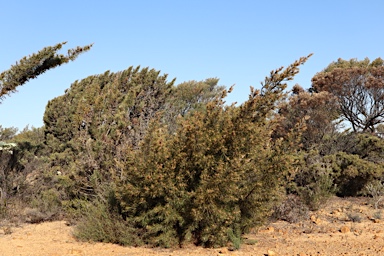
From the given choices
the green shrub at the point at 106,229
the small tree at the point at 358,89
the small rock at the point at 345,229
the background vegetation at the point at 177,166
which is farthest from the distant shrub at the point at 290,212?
the small tree at the point at 358,89

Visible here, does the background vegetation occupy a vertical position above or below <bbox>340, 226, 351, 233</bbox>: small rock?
above

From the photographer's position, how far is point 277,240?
29.8ft

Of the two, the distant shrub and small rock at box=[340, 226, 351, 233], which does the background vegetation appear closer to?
the distant shrub

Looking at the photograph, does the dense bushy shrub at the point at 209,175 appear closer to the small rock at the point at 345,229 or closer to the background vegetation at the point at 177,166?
the background vegetation at the point at 177,166

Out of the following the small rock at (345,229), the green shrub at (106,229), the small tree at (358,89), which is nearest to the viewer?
the green shrub at (106,229)

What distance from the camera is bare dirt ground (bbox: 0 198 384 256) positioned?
771 cm

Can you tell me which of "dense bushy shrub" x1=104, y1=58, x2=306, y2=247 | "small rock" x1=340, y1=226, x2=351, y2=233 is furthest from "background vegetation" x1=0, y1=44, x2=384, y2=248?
"small rock" x1=340, y1=226, x2=351, y2=233

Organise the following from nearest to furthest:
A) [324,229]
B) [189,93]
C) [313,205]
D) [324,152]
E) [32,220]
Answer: [324,229]
[32,220]
[313,205]
[324,152]
[189,93]

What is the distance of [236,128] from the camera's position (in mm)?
7727

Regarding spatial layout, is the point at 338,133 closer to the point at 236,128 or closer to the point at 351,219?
the point at 351,219

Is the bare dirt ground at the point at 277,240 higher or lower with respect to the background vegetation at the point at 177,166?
lower

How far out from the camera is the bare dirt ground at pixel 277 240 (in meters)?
7.71

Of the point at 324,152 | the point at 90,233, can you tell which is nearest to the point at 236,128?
the point at 90,233

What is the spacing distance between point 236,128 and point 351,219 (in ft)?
18.9
